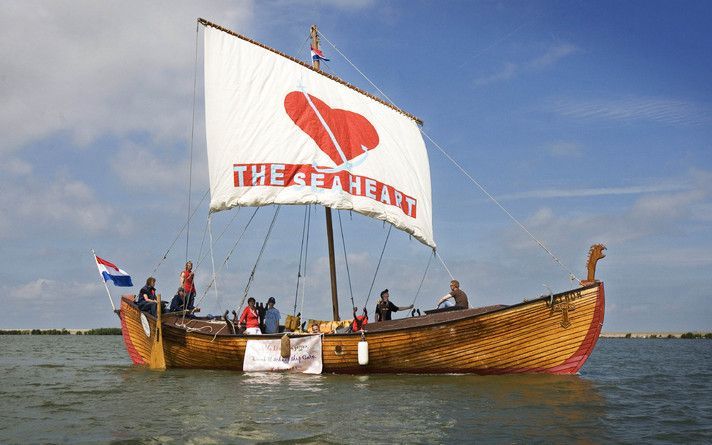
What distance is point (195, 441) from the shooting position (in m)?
8.01

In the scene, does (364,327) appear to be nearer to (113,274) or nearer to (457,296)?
(457,296)

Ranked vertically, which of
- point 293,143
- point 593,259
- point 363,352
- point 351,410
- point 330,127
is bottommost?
point 351,410

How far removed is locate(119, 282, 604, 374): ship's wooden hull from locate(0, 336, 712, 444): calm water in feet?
1.50

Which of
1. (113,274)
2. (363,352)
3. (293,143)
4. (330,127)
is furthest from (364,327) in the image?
(113,274)

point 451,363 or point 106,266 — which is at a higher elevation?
point 106,266

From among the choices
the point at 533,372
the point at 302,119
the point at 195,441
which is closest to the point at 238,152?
the point at 302,119

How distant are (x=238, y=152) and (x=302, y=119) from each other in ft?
8.28

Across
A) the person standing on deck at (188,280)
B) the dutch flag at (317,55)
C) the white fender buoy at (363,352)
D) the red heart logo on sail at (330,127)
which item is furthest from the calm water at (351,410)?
the dutch flag at (317,55)

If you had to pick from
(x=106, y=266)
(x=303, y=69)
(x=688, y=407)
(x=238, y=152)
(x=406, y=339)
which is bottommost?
(x=688, y=407)

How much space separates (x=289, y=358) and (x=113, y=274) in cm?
908

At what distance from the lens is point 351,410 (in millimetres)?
10547

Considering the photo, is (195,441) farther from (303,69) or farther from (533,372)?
(303,69)

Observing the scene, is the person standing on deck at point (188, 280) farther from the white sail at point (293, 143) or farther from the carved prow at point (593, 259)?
the carved prow at point (593, 259)

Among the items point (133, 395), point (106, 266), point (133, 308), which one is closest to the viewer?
point (133, 395)
